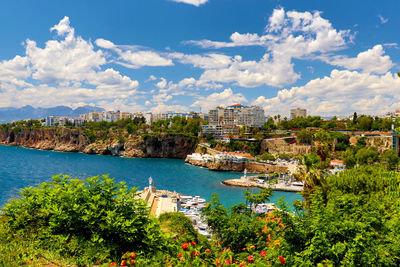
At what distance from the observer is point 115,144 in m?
79.8

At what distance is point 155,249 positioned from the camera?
589cm

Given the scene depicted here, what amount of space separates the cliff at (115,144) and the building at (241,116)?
82.7 feet

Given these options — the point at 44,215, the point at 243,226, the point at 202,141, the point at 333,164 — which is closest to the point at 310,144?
the point at 333,164

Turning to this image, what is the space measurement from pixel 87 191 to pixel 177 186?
33708 mm

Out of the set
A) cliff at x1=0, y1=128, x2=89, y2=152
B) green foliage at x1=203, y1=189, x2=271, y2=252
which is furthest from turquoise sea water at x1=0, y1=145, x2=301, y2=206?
cliff at x1=0, y1=128, x2=89, y2=152

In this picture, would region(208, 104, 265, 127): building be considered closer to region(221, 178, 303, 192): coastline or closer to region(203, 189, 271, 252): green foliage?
region(221, 178, 303, 192): coastline

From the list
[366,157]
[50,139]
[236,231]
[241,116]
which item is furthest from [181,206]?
[50,139]

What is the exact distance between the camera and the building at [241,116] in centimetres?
10069

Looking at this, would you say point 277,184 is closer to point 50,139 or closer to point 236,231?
point 236,231

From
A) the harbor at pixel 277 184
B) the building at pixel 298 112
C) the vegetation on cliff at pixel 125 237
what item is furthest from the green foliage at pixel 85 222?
the building at pixel 298 112

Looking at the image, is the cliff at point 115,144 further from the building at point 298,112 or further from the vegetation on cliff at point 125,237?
the building at point 298,112

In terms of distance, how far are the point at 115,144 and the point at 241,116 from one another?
4981 centimetres

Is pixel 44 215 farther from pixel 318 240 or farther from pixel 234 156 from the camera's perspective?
pixel 234 156

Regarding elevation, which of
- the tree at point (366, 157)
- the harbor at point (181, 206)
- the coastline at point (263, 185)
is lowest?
the coastline at point (263, 185)
